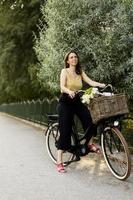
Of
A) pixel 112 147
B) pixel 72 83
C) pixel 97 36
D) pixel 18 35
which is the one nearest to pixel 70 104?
pixel 72 83

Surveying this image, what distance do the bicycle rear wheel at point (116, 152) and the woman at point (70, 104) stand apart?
0.38m

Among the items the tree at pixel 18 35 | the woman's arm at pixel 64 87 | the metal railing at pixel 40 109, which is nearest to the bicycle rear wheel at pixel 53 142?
the woman's arm at pixel 64 87

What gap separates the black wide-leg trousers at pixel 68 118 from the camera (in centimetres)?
864

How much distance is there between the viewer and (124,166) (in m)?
7.83

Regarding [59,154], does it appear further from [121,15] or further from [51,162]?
[121,15]

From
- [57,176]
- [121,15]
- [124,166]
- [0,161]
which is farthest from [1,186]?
[121,15]

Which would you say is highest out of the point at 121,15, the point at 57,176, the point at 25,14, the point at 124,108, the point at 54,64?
the point at 25,14

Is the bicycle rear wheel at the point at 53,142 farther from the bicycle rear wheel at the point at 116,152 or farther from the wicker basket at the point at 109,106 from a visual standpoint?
the wicker basket at the point at 109,106

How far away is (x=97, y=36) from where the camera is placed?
41.4ft

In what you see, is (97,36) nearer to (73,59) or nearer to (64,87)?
(73,59)

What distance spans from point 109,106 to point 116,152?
0.71m

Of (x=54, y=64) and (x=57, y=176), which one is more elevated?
(x=54, y=64)

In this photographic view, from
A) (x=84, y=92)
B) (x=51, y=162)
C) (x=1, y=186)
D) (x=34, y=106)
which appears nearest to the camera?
(x=1, y=186)

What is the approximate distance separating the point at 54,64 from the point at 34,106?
34.6 feet
